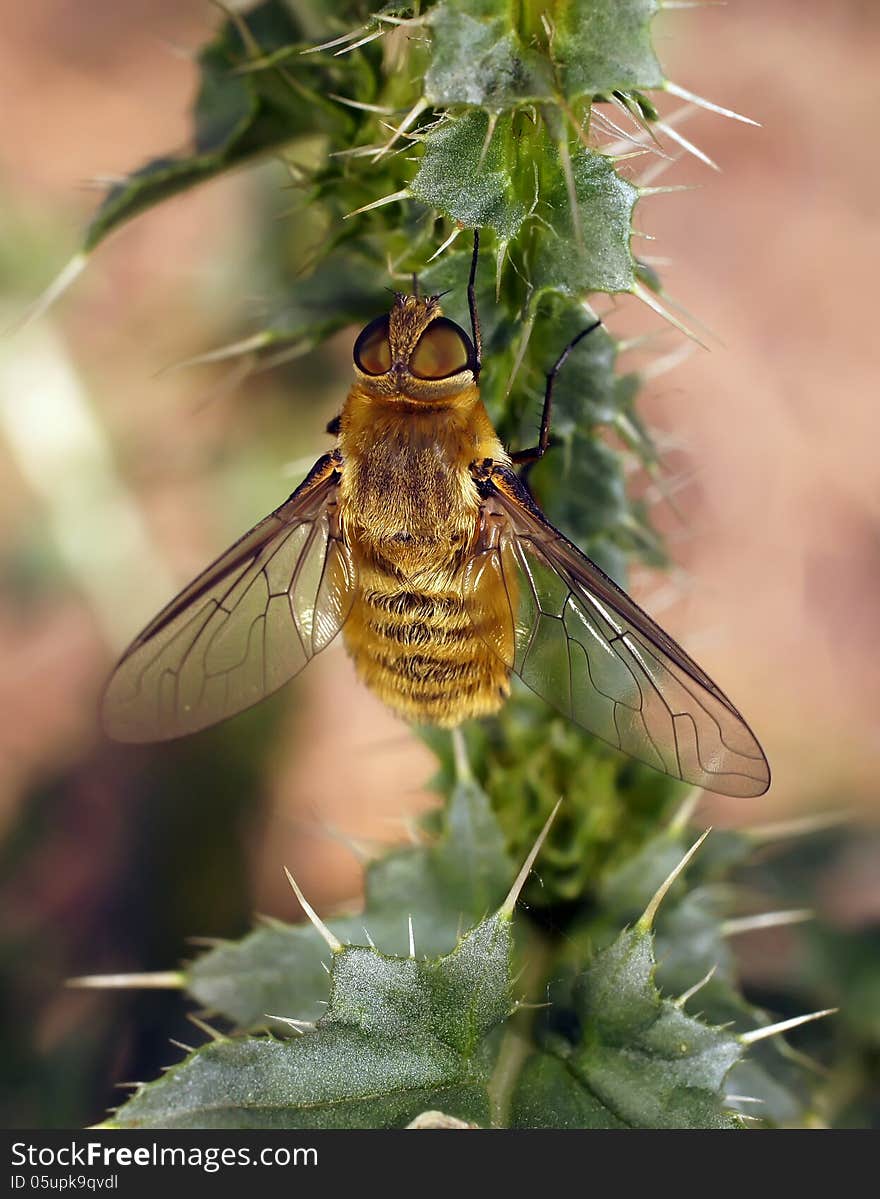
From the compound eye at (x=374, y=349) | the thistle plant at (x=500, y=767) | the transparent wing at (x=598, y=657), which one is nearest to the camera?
the thistle plant at (x=500, y=767)

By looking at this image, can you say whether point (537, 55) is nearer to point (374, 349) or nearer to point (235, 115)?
point (374, 349)

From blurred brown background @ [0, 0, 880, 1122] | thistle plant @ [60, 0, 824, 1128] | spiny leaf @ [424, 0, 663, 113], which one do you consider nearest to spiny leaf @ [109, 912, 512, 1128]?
thistle plant @ [60, 0, 824, 1128]

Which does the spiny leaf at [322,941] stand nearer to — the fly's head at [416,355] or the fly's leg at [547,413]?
the fly's leg at [547,413]

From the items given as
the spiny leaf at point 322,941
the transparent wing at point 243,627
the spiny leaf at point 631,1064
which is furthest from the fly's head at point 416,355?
the spiny leaf at point 631,1064

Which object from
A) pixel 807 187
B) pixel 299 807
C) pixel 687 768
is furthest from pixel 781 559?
pixel 687 768

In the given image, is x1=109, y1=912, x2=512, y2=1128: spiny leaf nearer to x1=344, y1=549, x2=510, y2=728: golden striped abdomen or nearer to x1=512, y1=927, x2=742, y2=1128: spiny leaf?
x1=512, y1=927, x2=742, y2=1128: spiny leaf

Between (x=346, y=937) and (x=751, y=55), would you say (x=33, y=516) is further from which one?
(x=751, y=55)
